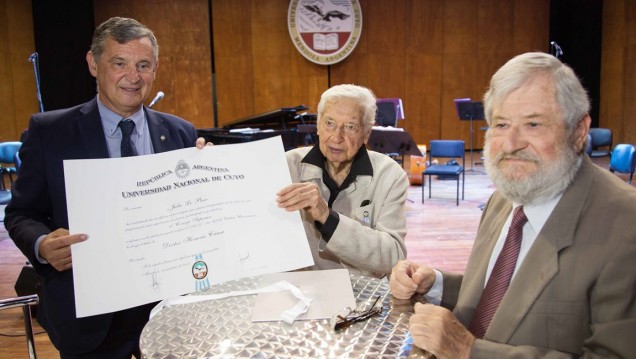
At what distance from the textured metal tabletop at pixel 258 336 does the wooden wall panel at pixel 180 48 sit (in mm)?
11027

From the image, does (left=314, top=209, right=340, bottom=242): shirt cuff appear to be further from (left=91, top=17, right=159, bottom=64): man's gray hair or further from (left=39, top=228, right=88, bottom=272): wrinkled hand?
(left=91, top=17, right=159, bottom=64): man's gray hair

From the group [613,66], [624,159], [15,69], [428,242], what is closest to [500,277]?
[428,242]

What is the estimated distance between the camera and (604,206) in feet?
4.30

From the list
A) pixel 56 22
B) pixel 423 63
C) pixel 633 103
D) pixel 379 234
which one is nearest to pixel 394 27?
pixel 423 63

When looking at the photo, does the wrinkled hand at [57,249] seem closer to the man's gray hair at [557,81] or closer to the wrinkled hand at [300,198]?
the wrinkled hand at [300,198]

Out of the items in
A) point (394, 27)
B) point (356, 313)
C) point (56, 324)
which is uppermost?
point (394, 27)

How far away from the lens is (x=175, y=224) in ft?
5.19

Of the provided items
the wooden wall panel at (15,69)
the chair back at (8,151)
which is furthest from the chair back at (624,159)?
the wooden wall panel at (15,69)

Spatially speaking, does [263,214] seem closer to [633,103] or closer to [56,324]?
[56,324]

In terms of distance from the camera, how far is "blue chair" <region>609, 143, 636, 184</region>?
6301 millimetres

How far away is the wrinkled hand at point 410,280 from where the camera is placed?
1.70 meters

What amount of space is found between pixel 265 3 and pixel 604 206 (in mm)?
11741

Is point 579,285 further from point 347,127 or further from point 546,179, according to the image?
point 347,127
